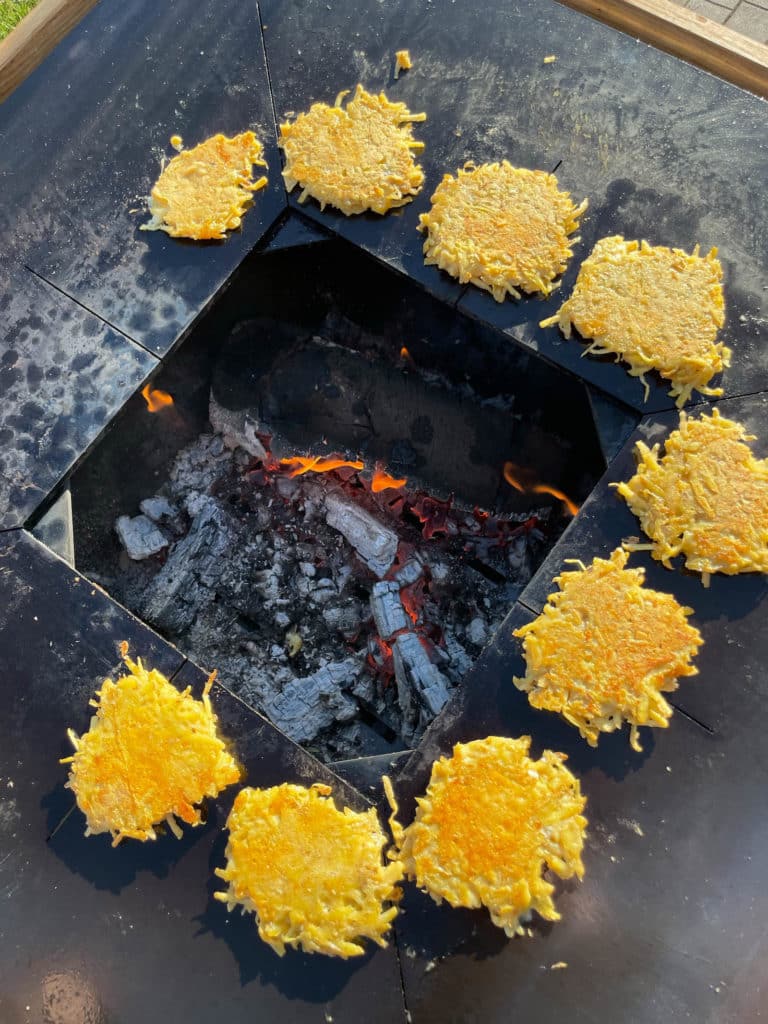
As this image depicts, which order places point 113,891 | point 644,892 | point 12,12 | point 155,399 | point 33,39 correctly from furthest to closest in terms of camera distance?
1. point 12,12
2. point 33,39
3. point 155,399
4. point 113,891
5. point 644,892

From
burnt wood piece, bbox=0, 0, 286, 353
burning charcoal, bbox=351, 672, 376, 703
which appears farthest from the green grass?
burning charcoal, bbox=351, 672, 376, 703

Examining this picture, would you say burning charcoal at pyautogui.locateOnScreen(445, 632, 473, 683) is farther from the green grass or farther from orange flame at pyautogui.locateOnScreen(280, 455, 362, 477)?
the green grass

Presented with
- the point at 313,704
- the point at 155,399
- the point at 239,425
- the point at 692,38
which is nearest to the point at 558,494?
the point at 313,704

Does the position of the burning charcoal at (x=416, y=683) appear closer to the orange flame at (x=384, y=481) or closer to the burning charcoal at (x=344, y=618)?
the burning charcoal at (x=344, y=618)

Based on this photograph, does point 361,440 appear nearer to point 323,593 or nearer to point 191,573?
point 323,593

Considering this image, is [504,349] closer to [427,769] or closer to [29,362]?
[427,769]

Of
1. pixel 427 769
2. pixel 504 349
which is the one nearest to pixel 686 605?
pixel 427 769

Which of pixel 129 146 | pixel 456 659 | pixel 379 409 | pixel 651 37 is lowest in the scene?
pixel 456 659
